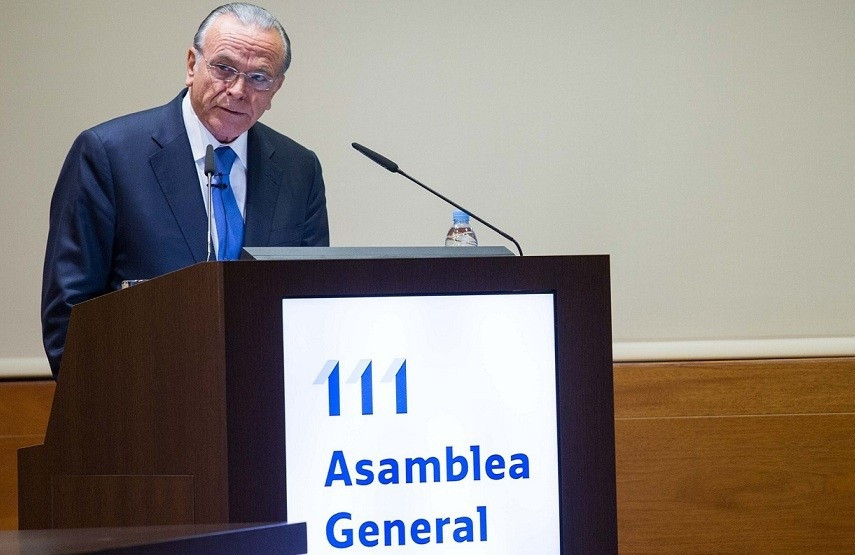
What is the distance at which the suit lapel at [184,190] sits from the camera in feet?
7.38

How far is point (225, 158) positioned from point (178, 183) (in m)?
0.14

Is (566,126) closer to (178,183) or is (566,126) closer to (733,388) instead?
(733,388)

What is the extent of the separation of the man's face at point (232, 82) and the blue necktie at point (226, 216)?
75 millimetres

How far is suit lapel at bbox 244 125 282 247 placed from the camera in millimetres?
2355

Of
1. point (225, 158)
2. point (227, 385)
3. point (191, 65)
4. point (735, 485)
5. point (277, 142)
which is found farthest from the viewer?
point (735, 485)

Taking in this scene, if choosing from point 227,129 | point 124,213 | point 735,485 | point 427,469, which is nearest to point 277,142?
point 227,129

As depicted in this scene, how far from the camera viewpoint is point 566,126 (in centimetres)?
371

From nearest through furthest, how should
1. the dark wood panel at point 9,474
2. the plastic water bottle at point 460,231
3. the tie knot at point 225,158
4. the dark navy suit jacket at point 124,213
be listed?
the dark navy suit jacket at point 124,213 < the tie knot at point 225,158 < the plastic water bottle at point 460,231 < the dark wood panel at point 9,474

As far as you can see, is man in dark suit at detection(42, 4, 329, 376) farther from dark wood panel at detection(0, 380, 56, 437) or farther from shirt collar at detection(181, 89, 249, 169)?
dark wood panel at detection(0, 380, 56, 437)

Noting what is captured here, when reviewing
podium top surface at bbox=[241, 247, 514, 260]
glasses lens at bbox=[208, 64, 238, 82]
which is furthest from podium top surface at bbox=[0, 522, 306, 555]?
glasses lens at bbox=[208, 64, 238, 82]

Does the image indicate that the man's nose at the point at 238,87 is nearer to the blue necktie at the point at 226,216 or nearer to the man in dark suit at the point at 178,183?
the man in dark suit at the point at 178,183

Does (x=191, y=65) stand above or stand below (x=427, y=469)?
above

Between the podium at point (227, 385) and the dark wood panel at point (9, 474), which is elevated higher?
the podium at point (227, 385)

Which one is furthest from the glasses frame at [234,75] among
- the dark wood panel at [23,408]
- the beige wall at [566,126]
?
the dark wood panel at [23,408]
